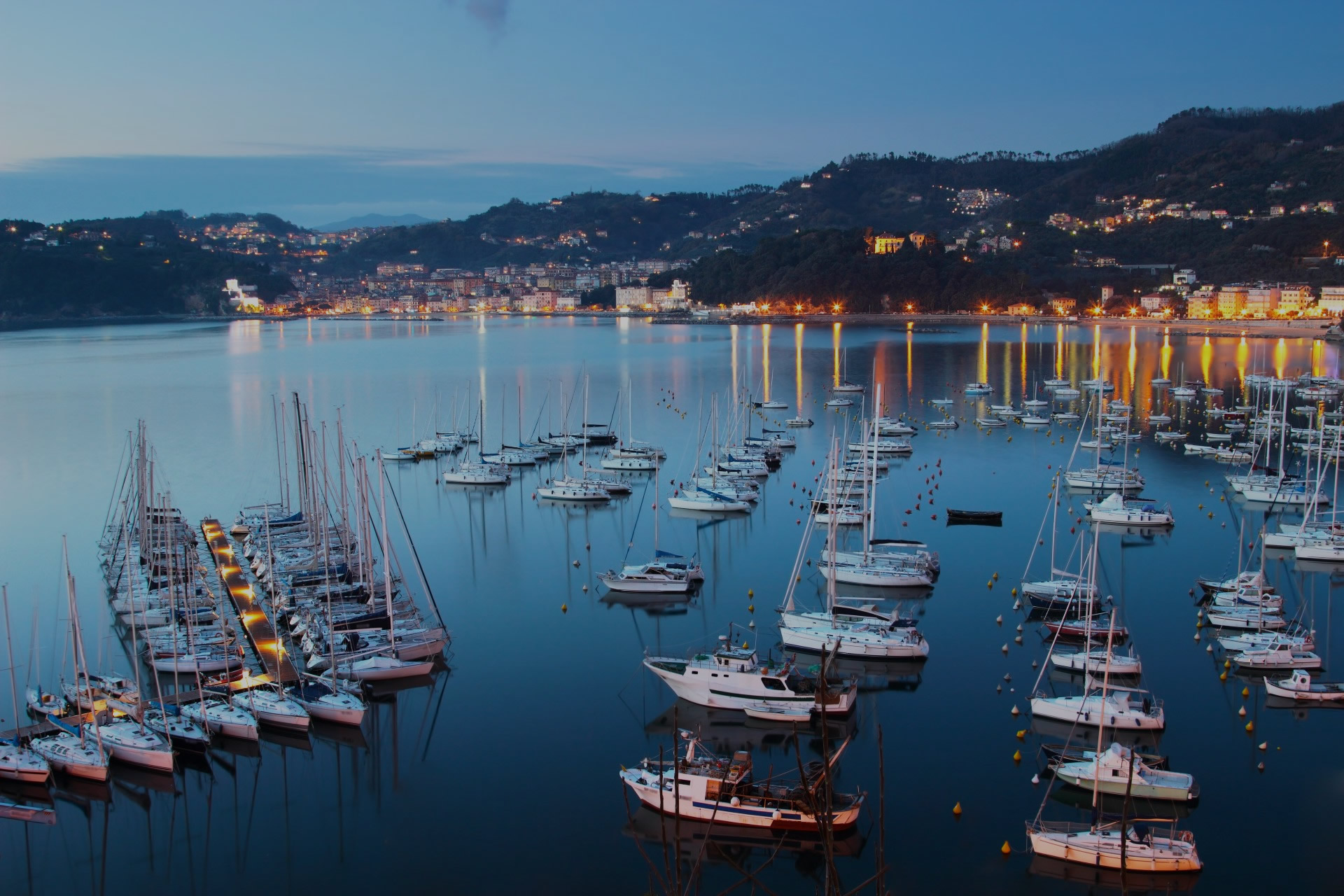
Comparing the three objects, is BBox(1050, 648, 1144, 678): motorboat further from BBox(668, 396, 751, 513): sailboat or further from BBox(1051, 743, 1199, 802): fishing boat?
BBox(668, 396, 751, 513): sailboat

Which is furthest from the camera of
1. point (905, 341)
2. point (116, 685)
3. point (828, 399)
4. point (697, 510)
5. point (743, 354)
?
point (905, 341)

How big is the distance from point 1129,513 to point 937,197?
139 meters

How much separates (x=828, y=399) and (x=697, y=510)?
16.2 m

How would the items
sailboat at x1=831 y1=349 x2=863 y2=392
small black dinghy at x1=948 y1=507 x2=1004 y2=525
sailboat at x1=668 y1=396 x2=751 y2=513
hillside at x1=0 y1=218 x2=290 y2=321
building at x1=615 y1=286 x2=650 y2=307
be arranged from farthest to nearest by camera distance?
1. building at x1=615 y1=286 x2=650 y2=307
2. hillside at x1=0 y1=218 x2=290 y2=321
3. sailboat at x1=831 y1=349 x2=863 y2=392
4. sailboat at x1=668 y1=396 x2=751 y2=513
5. small black dinghy at x1=948 y1=507 x2=1004 y2=525

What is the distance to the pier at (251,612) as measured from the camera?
10.8m

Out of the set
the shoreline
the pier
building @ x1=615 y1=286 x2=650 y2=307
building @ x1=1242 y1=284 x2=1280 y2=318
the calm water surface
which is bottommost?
the calm water surface

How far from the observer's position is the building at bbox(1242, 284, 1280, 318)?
2482 inches

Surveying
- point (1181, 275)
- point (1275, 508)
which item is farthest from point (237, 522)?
point (1181, 275)

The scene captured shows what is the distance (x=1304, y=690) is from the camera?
10.1 meters

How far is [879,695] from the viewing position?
34.7 ft

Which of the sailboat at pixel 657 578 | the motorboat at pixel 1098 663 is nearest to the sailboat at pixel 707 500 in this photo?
the sailboat at pixel 657 578

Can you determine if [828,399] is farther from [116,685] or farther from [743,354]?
[116,685]

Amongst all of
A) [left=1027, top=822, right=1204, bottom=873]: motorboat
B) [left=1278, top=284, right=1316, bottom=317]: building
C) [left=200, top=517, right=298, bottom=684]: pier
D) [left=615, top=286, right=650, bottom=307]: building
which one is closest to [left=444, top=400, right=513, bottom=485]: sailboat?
[left=200, top=517, right=298, bottom=684]: pier

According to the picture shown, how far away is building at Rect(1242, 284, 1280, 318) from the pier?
61594 mm
